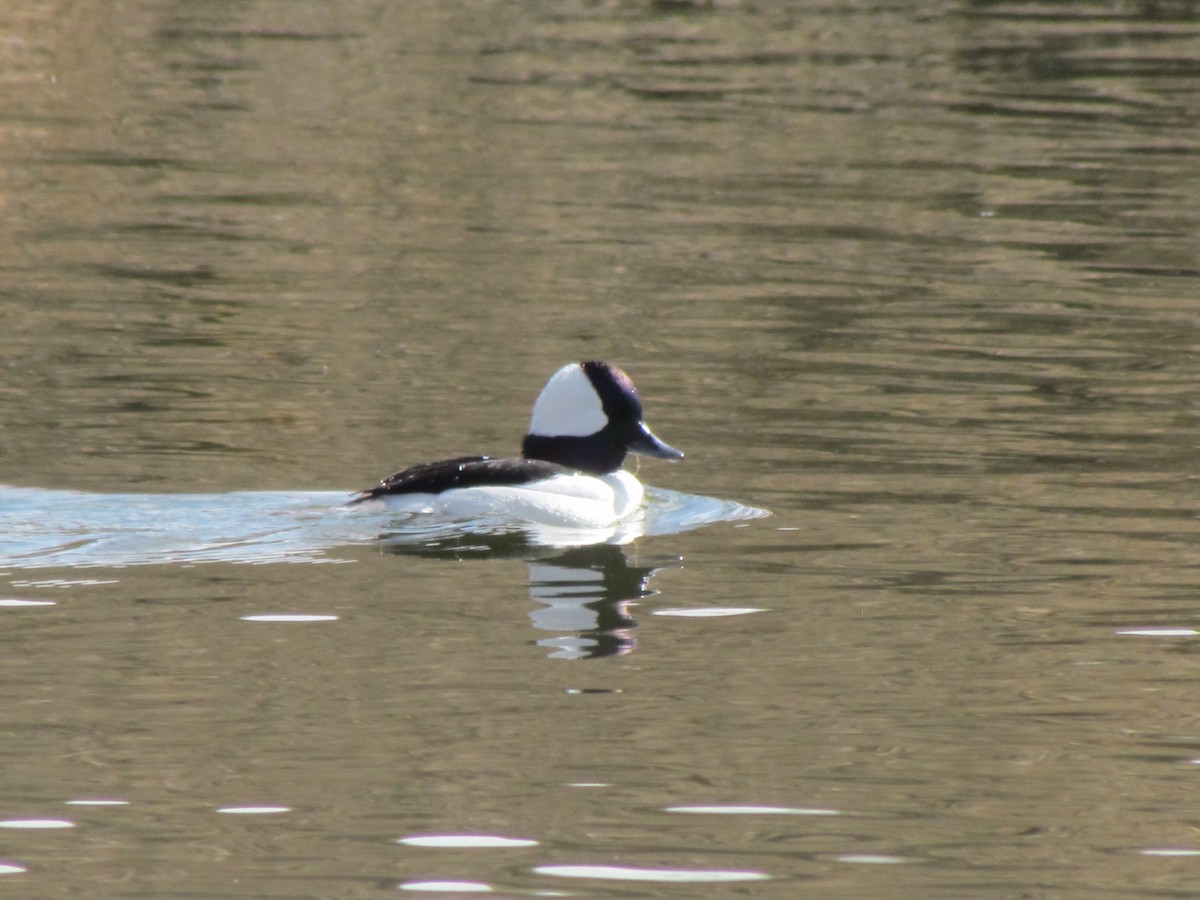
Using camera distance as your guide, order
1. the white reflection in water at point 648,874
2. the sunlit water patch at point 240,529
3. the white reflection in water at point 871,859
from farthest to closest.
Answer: the sunlit water patch at point 240,529 < the white reflection in water at point 871,859 < the white reflection in water at point 648,874

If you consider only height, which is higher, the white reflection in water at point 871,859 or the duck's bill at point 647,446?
the duck's bill at point 647,446

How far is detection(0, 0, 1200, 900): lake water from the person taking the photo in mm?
6402

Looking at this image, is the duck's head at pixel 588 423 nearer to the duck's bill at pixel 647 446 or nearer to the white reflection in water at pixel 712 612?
the duck's bill at pixel 647 446

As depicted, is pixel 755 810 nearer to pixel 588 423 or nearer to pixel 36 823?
pixel 36 823

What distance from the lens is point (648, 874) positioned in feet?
19.7

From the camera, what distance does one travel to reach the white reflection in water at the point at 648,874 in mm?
5965

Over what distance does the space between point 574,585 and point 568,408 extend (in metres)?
1.78

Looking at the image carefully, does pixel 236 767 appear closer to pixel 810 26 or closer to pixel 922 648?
pixel 922 648

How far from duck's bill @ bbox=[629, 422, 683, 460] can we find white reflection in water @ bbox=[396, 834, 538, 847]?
4.71 m

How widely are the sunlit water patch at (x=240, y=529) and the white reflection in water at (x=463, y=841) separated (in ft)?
10.6

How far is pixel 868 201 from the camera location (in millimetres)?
19516

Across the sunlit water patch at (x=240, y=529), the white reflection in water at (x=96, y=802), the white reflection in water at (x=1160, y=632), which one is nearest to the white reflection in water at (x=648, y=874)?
the white reflection in water at (x=96, y=802)

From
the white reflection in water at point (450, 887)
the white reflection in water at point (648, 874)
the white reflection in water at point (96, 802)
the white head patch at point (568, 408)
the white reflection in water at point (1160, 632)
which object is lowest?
the white reflection in water at point (648, 874)

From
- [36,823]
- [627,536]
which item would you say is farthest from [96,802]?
[627,536]
